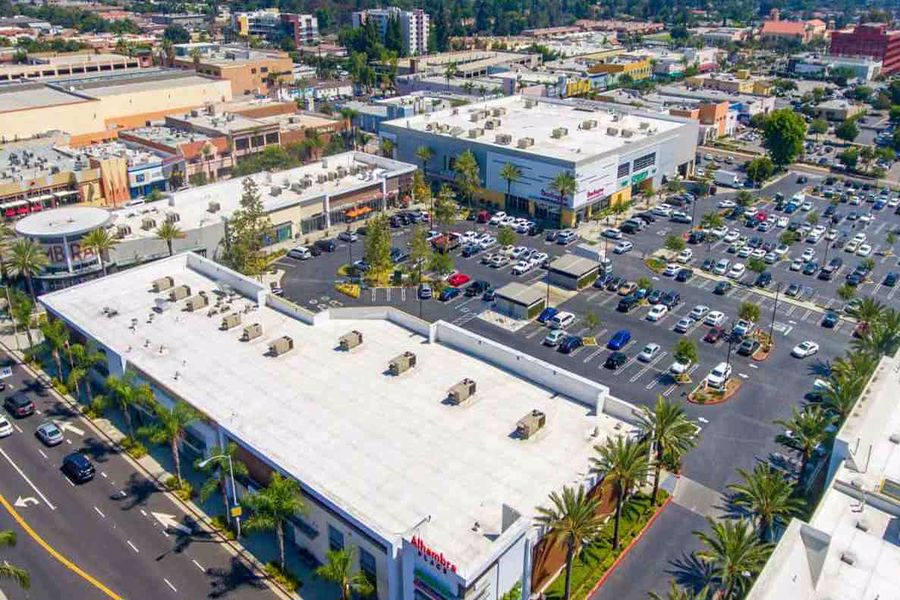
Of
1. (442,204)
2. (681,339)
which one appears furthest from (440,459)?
(442,204)

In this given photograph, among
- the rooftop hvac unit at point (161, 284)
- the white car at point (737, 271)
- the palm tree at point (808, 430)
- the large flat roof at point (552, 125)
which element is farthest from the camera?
the large flat roof at point (552, 125)

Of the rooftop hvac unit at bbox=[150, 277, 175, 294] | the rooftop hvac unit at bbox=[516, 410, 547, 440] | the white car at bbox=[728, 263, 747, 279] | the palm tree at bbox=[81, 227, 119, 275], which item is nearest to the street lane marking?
the rooftop hvac unit at bbox=[150, 277, 175, 294]

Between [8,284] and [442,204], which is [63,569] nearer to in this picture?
[8,284]

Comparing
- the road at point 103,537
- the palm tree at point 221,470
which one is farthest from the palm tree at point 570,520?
the palm tree at point 221,470

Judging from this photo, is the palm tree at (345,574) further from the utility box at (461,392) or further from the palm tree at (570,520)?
the utility box at (461,392)

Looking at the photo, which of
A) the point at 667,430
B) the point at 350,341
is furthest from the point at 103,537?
the point at 667,430

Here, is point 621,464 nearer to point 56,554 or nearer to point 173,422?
point 173,422

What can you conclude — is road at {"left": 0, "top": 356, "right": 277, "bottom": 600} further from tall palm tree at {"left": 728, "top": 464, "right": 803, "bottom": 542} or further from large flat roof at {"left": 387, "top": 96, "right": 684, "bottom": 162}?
large flat roof at {"left": 387, "top": 96, "right": 684, "bottom": 162}
